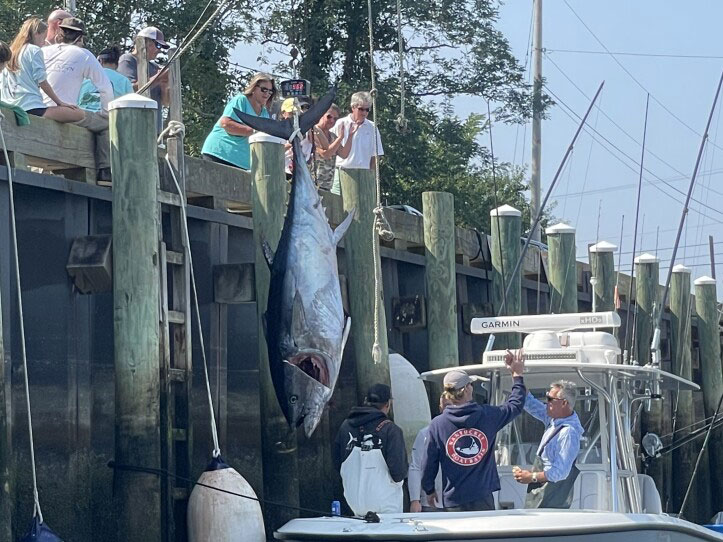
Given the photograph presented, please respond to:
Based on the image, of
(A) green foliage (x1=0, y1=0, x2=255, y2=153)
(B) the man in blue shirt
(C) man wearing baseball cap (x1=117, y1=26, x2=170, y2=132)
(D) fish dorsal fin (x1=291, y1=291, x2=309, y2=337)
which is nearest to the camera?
(B) the man in blue shirt

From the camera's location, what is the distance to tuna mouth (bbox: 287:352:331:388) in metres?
8.73

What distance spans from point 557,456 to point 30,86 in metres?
3.78

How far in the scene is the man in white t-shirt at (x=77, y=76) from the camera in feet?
28.1

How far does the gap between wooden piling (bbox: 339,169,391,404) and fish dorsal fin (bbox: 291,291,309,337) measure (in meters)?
1.38

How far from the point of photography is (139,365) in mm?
8016

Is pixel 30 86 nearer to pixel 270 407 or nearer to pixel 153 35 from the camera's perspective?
pixel 153 35

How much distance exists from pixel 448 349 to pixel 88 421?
366 cm

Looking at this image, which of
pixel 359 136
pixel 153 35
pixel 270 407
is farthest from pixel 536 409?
pixel 153 35

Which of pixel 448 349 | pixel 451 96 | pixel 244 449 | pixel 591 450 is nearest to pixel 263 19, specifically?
pixel 451 96


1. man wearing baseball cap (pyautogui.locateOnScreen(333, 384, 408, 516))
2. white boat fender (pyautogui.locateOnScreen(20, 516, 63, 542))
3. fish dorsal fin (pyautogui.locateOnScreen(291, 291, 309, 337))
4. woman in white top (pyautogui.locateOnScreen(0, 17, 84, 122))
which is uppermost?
woman in white top (pyautogui.locateOnScreen(0, 17, 84, 122))

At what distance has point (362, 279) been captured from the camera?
401 inches

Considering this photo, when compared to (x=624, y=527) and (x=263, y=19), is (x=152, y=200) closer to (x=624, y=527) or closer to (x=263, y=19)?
(x=624, y=527)

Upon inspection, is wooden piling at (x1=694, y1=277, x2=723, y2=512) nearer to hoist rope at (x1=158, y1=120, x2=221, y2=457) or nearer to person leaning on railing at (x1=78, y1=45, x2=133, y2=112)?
person leaning on railing at (x1=78, y1=45, x2=133, y2=112)

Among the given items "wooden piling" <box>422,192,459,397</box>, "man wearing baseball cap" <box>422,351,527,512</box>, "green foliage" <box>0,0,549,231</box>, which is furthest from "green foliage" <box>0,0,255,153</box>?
"man wearing baseball cap" <box>422,351,527,512</box>
